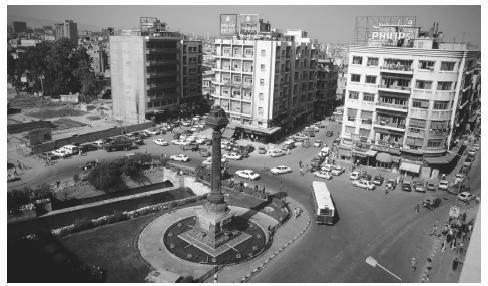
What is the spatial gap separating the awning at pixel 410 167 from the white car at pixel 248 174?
74.1 ft

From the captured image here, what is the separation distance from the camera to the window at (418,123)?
58.3 m

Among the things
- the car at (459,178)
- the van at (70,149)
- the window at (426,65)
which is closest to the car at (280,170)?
the car at (459,178)

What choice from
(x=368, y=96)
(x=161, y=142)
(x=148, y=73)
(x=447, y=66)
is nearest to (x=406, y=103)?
(x=368, y=96)

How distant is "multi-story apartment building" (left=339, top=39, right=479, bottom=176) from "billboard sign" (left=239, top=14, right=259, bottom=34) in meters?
22.4

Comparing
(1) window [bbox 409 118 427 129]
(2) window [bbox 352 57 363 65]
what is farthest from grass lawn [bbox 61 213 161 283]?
(1) window [bbox 409 118 427 129]

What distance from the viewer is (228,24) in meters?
78.0

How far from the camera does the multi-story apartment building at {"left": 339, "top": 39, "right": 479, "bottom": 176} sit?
56531 mm

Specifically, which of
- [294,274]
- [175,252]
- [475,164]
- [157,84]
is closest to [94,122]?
[157,84]

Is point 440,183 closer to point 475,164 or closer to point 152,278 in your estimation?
point 475,164

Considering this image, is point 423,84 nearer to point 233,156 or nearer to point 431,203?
point 431,203

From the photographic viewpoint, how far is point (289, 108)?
272 feet

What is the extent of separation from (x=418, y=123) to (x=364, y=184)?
1381 centimetres

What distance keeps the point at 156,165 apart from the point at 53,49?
228 feet

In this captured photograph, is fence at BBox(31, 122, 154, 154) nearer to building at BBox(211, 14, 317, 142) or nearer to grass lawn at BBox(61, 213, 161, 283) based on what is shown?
building at BBox(211, 14, 317, 142)
